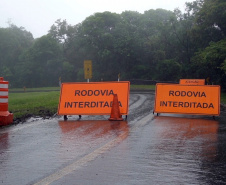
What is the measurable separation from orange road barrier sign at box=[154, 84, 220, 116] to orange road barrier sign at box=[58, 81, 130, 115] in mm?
1868

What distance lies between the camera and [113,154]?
677 centimetres

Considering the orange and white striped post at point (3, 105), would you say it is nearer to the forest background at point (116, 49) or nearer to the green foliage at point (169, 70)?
the forest background at point (116, 49)

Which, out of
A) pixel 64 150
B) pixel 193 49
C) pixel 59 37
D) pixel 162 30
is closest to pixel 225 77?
pixel 193 49

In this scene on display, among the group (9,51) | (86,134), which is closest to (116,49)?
(9,51)

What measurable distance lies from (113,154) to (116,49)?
155ft

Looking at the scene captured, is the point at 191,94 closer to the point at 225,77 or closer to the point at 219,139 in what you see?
the point at 219,139

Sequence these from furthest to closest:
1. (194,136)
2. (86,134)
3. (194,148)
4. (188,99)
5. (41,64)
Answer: (41,64) < (188,99) < (86,134) < (194,136) < (194,148)

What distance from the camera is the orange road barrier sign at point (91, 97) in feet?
42.0

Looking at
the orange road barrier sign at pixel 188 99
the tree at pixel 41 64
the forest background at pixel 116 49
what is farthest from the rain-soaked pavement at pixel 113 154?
the tree at pixel 41 64

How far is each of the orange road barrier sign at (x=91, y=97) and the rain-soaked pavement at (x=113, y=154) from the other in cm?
200

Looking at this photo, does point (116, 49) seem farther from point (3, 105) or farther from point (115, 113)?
point (3, 105)

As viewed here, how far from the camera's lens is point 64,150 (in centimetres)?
718

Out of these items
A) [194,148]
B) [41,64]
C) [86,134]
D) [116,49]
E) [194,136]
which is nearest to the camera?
[194,148]

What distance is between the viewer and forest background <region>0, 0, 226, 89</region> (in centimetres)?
4856
